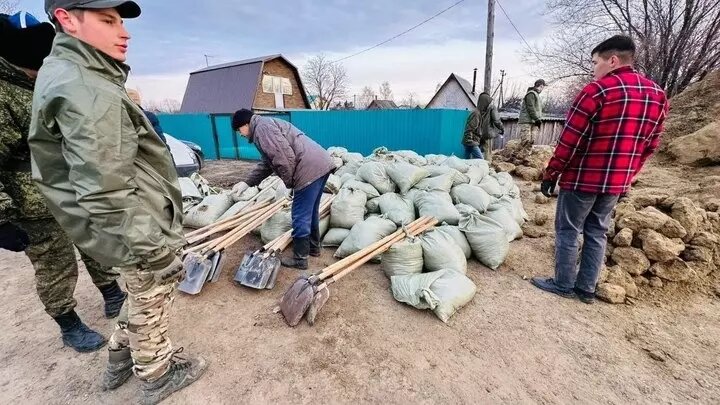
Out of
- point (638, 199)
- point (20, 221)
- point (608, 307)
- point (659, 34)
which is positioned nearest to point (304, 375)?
point (20, 221)

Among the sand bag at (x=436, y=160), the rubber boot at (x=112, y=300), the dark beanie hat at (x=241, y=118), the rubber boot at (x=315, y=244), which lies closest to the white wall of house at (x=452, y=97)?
the sand bag at (x=436, y=160)

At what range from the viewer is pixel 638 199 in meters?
3.02

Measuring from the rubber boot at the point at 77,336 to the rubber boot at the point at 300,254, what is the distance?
133cm

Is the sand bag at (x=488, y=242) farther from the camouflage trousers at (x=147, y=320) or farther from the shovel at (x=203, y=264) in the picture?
the camouflage trousers at (x=147, y=320)

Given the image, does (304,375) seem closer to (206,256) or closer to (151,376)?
(151,376)

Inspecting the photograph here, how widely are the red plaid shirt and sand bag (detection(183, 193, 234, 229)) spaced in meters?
3.34

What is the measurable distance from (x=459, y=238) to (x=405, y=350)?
3.92 ft

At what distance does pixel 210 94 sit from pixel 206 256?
18589mm

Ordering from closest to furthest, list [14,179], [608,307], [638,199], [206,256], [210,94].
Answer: [14,179] → [608,307] → [206,256] → [638,199] → [210,94]

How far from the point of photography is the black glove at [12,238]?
1420mm

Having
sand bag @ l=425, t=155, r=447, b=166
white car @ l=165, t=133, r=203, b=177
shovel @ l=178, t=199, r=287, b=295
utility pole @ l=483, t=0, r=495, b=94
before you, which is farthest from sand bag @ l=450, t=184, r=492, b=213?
utility pole @ l=483, t=0, r=495, b=94

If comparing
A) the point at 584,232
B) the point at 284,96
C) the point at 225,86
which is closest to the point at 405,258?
the point at 584,232

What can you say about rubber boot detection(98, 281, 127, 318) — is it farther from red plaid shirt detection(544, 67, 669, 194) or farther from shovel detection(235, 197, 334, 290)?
red plaid shirt detection(544, 67, 669, 194)

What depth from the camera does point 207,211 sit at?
143 inches
